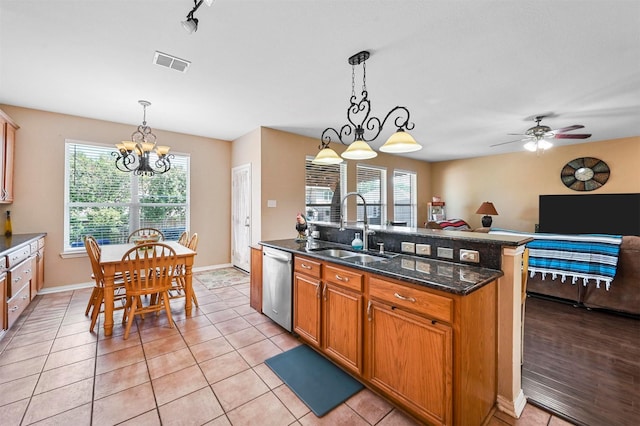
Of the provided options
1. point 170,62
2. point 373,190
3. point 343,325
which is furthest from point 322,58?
point 373,190

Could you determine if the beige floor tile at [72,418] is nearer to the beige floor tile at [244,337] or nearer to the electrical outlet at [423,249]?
A: the beige floor tile at [244,337]

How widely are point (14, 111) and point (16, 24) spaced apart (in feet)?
8.37

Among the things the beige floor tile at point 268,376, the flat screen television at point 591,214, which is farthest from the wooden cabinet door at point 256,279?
the flat screen television at point 591,214

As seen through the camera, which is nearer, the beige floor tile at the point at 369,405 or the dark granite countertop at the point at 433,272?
the dark granite countertop at the point at 433,272

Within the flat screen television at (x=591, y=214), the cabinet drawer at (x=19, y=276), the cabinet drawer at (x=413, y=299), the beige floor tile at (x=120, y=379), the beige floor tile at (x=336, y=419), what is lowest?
the beige floor tile at (x=336, y=419)

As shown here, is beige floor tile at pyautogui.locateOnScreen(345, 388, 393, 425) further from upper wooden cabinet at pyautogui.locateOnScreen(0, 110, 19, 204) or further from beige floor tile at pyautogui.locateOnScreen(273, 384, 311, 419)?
upper wooden cabinet at pyautogui.locateOnScreen(0, 110, 19, 204)

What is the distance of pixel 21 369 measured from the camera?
2.13 meters

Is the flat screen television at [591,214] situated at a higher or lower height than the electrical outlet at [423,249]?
higher

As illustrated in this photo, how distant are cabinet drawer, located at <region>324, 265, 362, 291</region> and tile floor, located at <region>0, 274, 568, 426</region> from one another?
0.75 meters

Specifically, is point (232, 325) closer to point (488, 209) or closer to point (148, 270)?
point (148, 270)

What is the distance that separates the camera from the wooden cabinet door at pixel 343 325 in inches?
76.7

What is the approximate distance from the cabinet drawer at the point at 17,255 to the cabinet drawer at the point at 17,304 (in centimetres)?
35

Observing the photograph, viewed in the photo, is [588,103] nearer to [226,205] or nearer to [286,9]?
[286,9]

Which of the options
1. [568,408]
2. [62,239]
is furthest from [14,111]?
[568,408]
